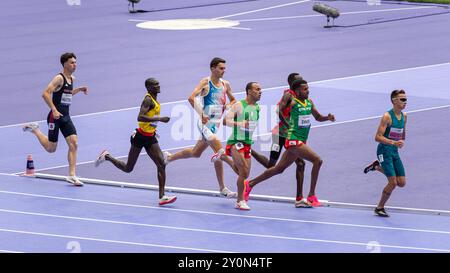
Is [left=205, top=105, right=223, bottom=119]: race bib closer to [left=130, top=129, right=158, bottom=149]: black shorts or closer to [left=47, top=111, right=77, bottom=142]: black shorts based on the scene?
[left=130, top=129, right=158, bottom=149]: black shorts

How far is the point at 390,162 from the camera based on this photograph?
16.2m

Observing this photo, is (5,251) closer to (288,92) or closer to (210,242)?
(210,242)

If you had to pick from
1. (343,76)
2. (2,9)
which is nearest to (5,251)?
(343,76)

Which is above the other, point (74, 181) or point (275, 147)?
point (275, 147)

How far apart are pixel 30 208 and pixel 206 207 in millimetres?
2702

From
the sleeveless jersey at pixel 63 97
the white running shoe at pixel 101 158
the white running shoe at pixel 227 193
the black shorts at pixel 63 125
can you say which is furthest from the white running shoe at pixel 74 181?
the white running shoe at pixel 227 193

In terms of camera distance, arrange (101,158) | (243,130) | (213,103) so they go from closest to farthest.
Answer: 1. (243,130)
2. (213,103)
3. (101,158)

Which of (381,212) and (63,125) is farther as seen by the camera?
(63,125)

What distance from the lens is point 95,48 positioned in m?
34.2

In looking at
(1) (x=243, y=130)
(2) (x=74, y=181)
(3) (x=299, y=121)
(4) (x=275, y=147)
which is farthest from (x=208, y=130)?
(2) (x=74, y=181)

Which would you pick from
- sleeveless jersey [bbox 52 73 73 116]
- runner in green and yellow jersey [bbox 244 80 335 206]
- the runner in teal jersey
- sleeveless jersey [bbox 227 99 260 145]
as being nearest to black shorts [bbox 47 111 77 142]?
sleeveless jersey [bbox 52 73 73 116]

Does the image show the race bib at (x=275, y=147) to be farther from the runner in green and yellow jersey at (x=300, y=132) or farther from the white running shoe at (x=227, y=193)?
the white running shoe at (x=227, y=193)

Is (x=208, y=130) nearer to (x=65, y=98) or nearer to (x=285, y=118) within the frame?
(x=285, y=118)

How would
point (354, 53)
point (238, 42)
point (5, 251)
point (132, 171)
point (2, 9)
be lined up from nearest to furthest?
point (5, 251) → point (132, 171) → point (354, 53) → point (238, 42) → point (2, 9)
